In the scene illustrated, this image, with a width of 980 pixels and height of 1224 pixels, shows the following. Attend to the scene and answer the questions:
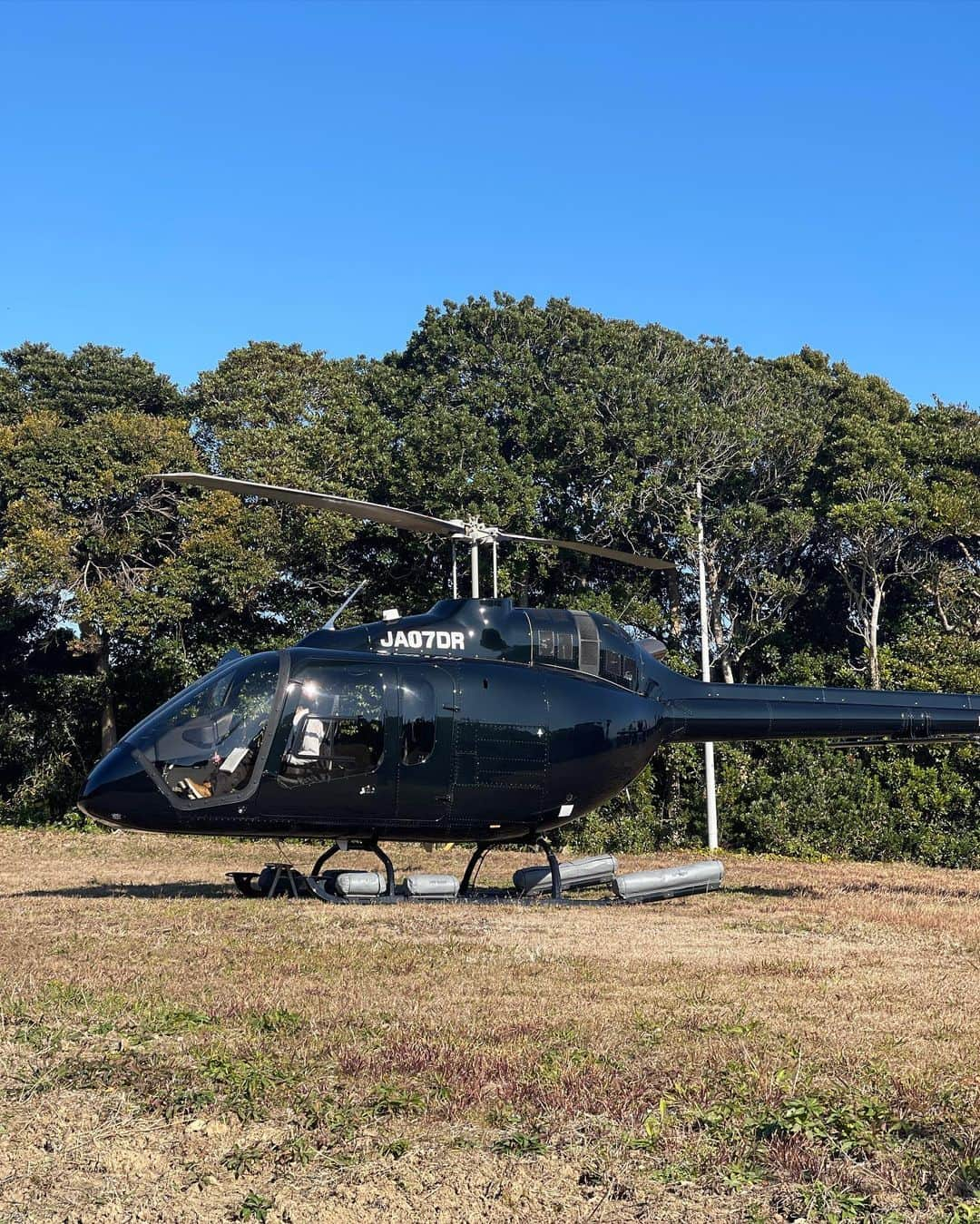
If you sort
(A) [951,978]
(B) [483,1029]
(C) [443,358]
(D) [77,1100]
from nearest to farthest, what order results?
(D) [77,1100], (B) [483,1029], (A) [951,978], (C) [443,358]

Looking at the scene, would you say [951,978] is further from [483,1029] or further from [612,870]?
[612,870]

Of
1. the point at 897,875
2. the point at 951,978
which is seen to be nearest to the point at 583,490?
the point at 897,875

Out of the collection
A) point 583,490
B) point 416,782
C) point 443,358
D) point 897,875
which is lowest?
point 897,875

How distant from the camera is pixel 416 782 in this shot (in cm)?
1369

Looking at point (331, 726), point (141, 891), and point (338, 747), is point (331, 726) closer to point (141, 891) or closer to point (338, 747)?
point (338, 747)

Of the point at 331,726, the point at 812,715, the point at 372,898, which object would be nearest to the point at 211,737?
the point at 331,726

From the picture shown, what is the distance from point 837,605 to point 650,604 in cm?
632

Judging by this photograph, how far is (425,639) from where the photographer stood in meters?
14.6

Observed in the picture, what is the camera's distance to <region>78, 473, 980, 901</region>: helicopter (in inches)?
508

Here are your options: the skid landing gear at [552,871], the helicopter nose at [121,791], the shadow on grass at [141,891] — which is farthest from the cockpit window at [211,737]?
the skid landing gear at [552,871]

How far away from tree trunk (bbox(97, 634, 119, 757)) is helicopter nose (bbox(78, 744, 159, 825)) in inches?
704

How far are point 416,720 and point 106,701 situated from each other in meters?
19.4

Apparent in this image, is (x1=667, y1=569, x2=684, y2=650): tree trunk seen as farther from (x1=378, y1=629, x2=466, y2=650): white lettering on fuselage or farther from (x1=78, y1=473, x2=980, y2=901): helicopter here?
(x1=378, y1=629, x2=466, y2=650): white lettering on fuselage

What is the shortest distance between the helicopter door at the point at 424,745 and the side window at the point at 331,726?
0.32m
